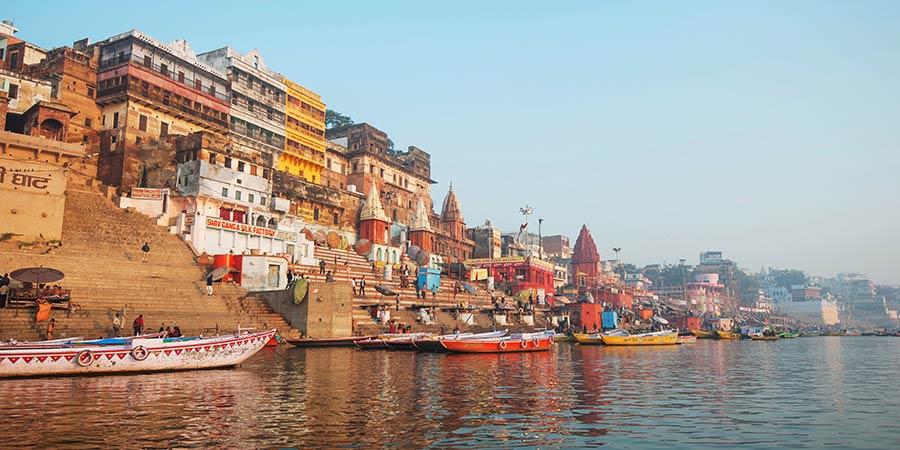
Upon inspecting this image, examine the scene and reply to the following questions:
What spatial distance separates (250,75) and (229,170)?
14.8 m

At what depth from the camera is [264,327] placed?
107 feet

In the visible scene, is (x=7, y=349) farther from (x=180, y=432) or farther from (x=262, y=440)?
(x=262, y=440)

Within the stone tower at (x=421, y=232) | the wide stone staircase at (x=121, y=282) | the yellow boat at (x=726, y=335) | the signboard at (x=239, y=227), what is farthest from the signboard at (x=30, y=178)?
the yellow boat at (x=726, y=335)

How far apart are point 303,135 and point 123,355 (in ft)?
149

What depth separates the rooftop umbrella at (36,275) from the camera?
24.1 meters

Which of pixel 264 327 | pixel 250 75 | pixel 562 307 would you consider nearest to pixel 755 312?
pixel 562 307

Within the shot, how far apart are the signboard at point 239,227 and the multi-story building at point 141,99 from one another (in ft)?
17.6

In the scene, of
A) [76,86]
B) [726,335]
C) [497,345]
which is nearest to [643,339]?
[497,345]

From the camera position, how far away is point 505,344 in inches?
1264

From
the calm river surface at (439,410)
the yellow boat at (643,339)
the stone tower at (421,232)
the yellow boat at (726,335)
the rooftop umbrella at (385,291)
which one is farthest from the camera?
the yellow boat at (726,335)

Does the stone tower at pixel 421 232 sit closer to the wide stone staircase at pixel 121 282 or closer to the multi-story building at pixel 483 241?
the multi-story building at pixel 483 241

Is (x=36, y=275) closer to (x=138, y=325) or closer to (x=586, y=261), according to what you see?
(x=138, y=325)

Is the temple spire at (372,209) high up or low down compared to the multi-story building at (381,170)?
down

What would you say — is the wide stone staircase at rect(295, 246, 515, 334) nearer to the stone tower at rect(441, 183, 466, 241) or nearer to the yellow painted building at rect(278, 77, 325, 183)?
the yellow painted building at rect(278, 77, 325, 183)
